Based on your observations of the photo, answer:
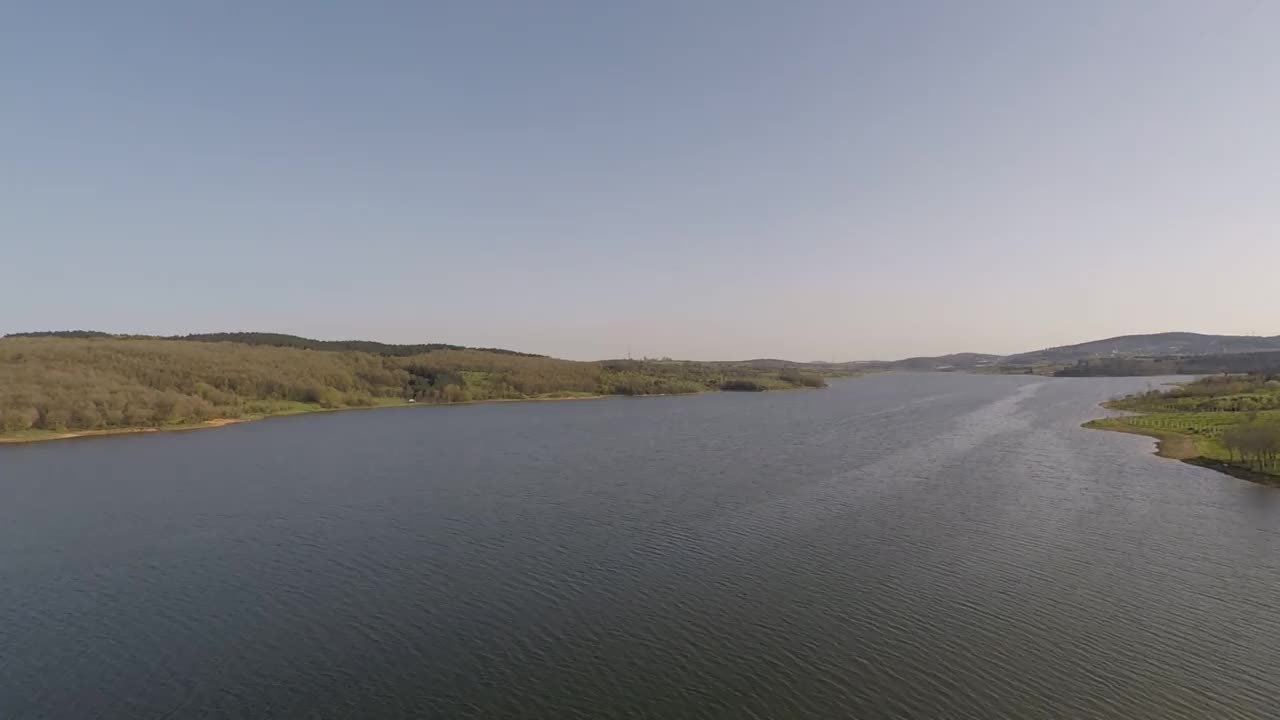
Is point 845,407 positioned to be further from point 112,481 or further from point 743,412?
point 112,481

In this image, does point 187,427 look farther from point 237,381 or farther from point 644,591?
point 644,591

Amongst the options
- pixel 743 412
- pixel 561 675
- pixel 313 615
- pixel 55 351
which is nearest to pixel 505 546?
pixel 313 615

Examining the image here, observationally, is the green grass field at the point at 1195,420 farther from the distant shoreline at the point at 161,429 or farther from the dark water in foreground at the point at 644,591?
the distant shoreline at the point at 161,429

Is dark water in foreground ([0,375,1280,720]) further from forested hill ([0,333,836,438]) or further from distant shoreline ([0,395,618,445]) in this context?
forested hill ([0,333,836,438])

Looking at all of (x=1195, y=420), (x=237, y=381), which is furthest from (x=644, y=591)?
(x=237, y=381)

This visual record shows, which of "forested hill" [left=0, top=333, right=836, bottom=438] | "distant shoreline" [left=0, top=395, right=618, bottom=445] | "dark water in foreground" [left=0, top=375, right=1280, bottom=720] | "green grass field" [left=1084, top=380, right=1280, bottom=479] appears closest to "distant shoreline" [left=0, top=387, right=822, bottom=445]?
"distant shoreline" [left=0, top=395, right=618, bottom=445]

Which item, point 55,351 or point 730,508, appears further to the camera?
point 55,351

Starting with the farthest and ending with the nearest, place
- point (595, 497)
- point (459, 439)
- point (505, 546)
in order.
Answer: point (459, 439), point (595, 497), point (505, 546)

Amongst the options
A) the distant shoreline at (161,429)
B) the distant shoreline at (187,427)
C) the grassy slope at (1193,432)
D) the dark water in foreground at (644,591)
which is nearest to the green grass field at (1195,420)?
the grassy slope at (1193,432)
